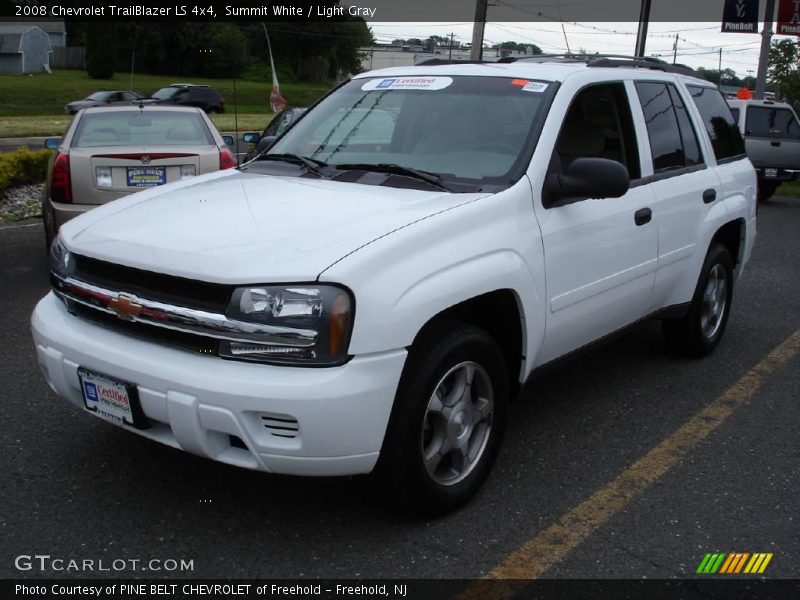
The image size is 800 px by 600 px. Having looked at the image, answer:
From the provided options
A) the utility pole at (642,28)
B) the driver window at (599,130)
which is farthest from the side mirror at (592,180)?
the utility pole at (642,28)

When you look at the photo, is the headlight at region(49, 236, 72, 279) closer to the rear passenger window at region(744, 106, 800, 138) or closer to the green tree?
the rear passenger window at region(744, 106, 800, 138)

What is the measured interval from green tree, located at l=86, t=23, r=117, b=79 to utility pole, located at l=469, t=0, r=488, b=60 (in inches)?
1453

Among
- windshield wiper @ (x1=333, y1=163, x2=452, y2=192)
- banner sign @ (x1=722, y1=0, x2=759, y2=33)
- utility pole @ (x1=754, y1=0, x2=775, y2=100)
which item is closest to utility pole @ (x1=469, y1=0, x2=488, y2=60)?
banner sign @ (x1=722, y1=0, x2=759, y2=33)

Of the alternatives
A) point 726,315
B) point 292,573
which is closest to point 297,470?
point 292,573

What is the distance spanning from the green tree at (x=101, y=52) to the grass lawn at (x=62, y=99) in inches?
27.7

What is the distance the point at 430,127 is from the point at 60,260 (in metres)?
1.80

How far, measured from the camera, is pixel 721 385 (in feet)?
17.6

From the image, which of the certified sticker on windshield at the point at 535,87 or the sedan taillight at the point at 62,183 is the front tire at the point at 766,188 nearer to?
the sedan taillight at the point at 62,183

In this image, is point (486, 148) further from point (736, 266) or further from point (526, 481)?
point (736, 266)

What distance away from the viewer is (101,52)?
177 ft

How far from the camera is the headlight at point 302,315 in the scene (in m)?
2.97

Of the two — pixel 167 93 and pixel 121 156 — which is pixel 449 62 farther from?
pixel 167 93

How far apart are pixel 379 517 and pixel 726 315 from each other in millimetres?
3481

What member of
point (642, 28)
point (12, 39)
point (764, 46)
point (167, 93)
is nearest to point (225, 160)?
point (764, 46)
